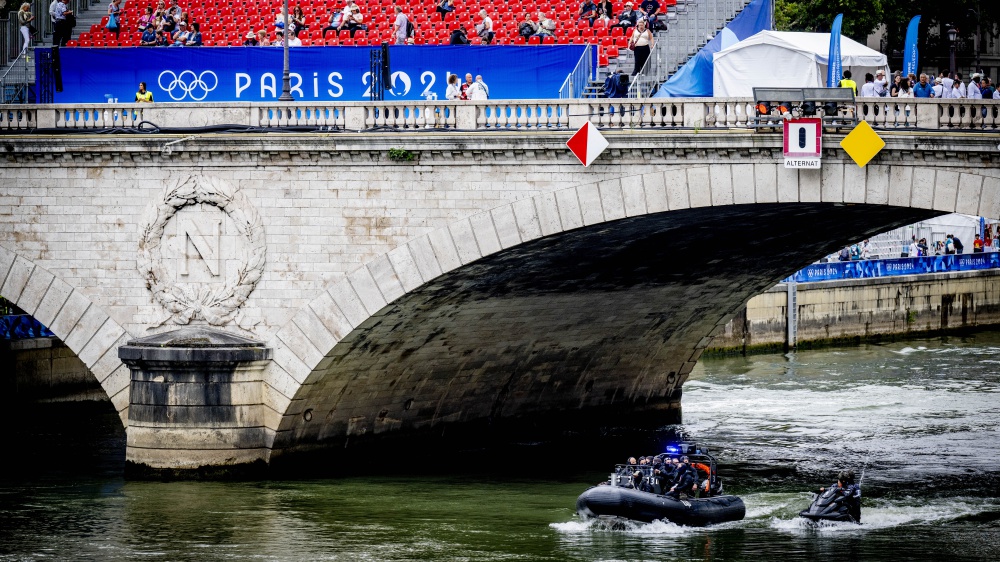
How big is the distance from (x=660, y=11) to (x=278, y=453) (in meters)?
13.6

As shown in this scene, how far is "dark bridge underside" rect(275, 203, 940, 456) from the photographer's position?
31.2 meters

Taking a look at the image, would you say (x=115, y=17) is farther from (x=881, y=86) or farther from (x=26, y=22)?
(x=881, y=86)

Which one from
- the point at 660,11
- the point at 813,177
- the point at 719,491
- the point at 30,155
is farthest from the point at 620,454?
the point at 30,155

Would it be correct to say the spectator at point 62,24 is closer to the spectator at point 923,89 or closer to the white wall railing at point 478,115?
the white wall railing at point 478,115

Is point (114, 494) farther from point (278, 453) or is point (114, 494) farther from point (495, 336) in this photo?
point (495, 336)

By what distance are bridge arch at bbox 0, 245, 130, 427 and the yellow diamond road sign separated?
14.3m

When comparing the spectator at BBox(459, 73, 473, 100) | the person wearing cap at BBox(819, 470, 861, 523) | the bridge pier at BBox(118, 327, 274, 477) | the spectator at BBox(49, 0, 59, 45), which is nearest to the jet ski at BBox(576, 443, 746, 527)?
the person wearing cap at BBox(819, 470, 861, 523)

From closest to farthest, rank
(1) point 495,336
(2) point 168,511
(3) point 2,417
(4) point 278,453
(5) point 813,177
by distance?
1. (5) point 813,177
2. (2) point 168,511
3. (4) point 278,453
4. (1) point 495,336
5. (3) point 2,417

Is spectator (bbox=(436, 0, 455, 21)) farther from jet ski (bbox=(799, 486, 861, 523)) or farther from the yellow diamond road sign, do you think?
jet ski (bbox=(799, 486, 861, 523))

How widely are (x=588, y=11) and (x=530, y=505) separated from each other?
12.1m

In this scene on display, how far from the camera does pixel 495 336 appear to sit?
35844 millimetres

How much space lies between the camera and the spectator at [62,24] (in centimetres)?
4166

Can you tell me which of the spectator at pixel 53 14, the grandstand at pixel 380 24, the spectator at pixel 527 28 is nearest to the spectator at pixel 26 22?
the spectator at pixel 53 14

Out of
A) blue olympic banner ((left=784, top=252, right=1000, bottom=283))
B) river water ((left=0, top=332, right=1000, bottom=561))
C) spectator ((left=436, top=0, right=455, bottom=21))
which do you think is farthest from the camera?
blue olympic banner ((left=784, top=252, right=1000, bottom=283))
